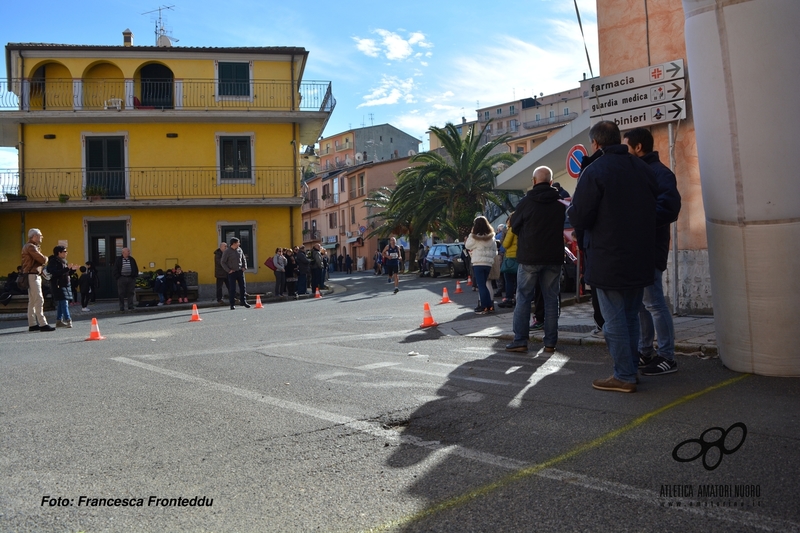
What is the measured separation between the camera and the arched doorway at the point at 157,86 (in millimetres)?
29172

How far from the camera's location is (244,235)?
28953 millimetres

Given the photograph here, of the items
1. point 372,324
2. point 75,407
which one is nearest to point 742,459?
point 75,407

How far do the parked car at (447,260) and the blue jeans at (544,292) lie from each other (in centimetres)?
2239

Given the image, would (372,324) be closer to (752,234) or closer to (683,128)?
(683,128)

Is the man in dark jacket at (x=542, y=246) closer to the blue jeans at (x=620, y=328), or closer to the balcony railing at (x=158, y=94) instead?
the blue jeans at (x=620, y=328)

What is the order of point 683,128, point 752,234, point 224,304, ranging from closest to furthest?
point 752,234 → point 683,128 → point 224,304

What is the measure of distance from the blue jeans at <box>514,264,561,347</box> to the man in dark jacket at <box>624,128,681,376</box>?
4.12 feet

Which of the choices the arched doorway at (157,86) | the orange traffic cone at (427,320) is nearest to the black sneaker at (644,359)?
the orange traffic cone at (427,320)

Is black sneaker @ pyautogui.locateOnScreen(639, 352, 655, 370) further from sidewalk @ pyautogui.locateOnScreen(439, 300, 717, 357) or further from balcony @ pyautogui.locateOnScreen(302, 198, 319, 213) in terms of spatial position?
balcony @ pyautogui.locateOnScreen(302, 198, 319, 213)

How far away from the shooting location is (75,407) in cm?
555

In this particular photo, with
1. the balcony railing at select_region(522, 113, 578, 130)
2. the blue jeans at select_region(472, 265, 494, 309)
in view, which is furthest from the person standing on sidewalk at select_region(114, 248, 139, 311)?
the balcony railing at select_region(522, 113, 578, 130)

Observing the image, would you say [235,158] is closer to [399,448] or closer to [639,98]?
[639,98]

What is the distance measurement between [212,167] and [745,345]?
2593cm

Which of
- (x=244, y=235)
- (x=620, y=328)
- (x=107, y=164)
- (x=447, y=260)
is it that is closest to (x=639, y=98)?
(x=620, y=328)
